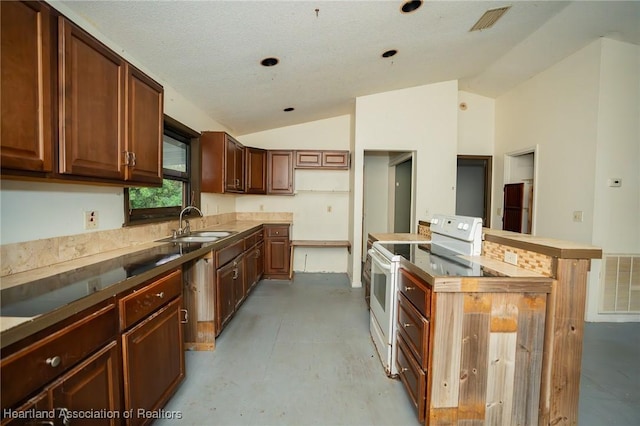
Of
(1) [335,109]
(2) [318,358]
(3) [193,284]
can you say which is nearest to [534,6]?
(1) [335,109]

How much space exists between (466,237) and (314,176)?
3.15 meters

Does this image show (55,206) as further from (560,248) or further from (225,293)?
Answer: (560,248)

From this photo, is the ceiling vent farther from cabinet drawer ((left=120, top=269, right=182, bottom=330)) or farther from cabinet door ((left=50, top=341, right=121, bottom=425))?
cabinet door ((left=50, top=341, right=121, bottom=425))

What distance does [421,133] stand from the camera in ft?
12.9

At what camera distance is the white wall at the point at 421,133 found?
3.93 meters

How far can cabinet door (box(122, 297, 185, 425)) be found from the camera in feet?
4.10

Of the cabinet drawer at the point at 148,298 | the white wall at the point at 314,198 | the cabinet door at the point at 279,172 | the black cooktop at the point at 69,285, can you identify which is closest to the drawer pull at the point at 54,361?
the black cooktop at the point at 69,285

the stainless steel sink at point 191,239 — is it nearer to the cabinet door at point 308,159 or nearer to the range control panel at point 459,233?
the range control panel at point 459,233

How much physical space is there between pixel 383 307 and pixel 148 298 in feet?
5.29

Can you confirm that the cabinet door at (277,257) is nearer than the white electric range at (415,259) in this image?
No

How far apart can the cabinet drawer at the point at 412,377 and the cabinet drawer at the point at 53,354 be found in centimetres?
153

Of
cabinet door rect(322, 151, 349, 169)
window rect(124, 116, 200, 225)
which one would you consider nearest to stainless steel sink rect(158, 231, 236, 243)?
window rect(124, 116, 200, 225)

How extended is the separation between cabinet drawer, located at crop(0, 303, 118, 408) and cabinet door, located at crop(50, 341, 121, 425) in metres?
0.04

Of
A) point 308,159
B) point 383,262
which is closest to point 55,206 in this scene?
point 383,262
